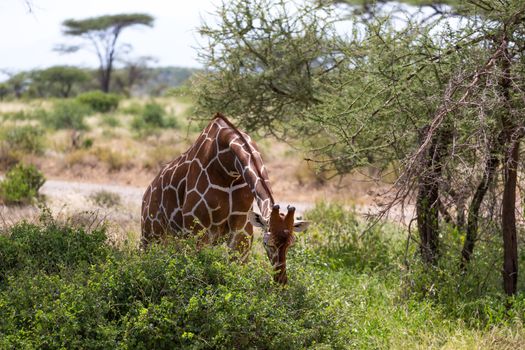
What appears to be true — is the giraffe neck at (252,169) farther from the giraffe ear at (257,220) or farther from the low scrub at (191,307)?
the low scrub at (191,307)

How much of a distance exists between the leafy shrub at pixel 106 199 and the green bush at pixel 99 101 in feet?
81.2

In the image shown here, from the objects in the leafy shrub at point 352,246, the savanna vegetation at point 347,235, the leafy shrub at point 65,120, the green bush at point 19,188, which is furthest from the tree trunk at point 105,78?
the leafy shrub at point 352,246

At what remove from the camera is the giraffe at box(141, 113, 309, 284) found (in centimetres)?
652

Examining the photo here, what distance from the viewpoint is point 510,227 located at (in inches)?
289

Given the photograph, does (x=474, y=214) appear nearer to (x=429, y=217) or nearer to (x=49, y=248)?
(x=429, y=217)

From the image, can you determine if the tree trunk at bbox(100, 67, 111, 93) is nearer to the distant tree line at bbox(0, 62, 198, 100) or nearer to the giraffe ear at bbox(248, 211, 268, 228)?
the distant tree line at bbox(0, 62, 198, 100)

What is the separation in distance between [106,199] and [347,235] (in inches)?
230

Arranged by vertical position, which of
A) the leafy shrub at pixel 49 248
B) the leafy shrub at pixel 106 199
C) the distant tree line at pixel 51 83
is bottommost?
the leafy shrub at pixel 106 199

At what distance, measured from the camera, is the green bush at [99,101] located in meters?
39.7

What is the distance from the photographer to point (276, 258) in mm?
5680

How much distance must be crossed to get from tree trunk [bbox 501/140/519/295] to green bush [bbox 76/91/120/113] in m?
33.2

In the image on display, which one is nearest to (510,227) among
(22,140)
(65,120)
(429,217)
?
(429,217)

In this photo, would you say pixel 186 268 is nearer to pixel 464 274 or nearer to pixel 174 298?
pixel 174 298

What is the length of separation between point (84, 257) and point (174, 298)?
1.61 m
